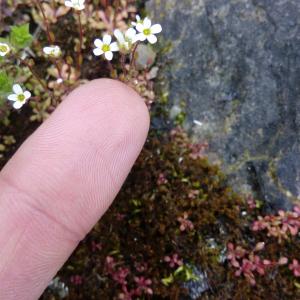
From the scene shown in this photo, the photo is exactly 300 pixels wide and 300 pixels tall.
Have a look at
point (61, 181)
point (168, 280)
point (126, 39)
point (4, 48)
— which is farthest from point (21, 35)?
point (168, 280)

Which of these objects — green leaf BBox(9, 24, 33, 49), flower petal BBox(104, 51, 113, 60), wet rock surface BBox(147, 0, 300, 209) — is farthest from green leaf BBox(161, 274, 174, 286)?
green leaf BBox(9, 24, 33, 49)

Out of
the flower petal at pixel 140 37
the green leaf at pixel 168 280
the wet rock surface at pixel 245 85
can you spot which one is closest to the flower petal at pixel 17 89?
the flower petal at pixel 140 37

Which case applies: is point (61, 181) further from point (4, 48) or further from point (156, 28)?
point (156, 28)

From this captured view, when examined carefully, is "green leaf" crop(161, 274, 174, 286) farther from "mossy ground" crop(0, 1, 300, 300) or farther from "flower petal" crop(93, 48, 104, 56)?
"flower petal" crop(93, 48, 104, 56)

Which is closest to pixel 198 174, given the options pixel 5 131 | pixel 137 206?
pixel 137 206

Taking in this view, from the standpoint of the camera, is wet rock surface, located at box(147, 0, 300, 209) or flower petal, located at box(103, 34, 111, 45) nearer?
flower petal, located at box(103, 34, 111, 45)

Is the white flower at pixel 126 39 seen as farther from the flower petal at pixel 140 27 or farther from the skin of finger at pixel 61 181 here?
the skin of finger at pixel 61 181
